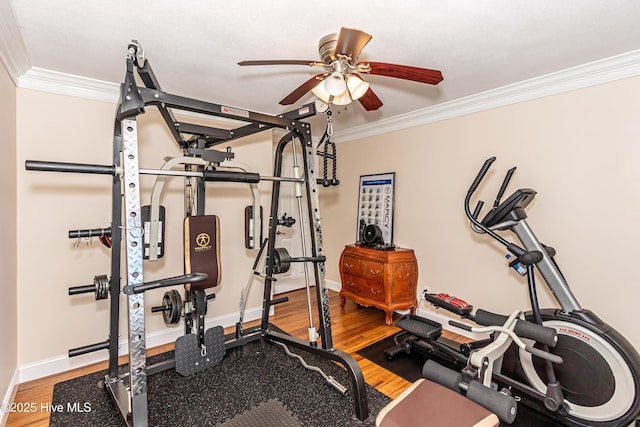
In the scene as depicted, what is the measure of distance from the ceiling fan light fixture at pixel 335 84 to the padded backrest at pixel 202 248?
1.27 metres

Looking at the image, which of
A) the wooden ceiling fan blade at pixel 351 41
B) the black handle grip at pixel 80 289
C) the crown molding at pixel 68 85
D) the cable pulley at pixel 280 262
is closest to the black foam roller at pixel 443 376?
the cable pulley at pixel 280 262

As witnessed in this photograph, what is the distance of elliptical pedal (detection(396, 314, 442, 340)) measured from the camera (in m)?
2.39

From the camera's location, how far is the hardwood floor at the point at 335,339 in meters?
2.17

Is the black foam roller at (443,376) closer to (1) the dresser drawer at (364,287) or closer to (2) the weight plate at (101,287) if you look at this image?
(1) the dresser drawer at (364,287)

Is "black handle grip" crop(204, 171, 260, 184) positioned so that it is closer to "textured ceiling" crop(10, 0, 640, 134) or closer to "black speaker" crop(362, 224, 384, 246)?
"textured ceiling" crop(10, 0, 640, 134)

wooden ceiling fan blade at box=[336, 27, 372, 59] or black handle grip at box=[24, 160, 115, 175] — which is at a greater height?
wooden ceiling fan blade at box=[336, 27, 372, 59]

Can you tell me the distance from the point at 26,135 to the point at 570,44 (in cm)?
381

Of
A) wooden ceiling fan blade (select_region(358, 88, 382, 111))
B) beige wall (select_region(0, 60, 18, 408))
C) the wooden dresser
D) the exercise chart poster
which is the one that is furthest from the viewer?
the exercise chart poster

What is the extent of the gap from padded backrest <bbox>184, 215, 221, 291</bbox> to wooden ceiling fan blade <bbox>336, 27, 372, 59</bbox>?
1482mm

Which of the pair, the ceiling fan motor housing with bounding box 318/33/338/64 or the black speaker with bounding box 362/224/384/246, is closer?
the ceiling fan motor housing with bounding box 318/33/338/64

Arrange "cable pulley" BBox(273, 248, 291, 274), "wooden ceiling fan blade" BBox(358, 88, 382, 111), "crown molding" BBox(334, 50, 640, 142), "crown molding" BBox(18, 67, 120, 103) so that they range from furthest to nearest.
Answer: "cable pulley" BBox(273, 248, 291, 274) → "crown molding" BBox(18, 67, 120, 103) → "crown molding" BBox(334, 50, 640, 142) → "wooden ceiling fan blade" BBox(358, 88, 382, 111)

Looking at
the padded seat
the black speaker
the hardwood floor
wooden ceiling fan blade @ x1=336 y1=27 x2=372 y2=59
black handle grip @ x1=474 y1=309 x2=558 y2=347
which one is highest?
wooden ceiling fan blade @ x1=336 y1=27 x2=372 y2=59

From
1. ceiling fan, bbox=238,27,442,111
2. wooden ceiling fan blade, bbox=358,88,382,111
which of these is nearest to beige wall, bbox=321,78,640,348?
wooden ceiling fan blade, bbox=358,88,382,111

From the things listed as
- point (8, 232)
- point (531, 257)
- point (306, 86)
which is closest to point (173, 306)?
point (8, 232)
